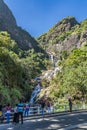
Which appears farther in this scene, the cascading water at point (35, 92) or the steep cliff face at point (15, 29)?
the steep cliff face at point (15, 29)

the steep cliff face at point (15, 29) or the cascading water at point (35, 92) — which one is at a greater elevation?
the steep cliff face at point (15, 29)

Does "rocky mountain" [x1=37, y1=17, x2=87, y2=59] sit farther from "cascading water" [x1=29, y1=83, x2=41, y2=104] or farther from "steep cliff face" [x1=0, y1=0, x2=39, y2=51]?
"cascading water" [x1=29, y1=83, x2=41, y2=104]

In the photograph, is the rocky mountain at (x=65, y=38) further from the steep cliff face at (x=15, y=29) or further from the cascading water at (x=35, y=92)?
the cascading water at (x=35, y=92)

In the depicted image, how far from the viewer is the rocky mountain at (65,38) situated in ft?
513

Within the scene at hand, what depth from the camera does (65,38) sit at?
6988 inches

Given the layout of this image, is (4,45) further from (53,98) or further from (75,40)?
(75,40)

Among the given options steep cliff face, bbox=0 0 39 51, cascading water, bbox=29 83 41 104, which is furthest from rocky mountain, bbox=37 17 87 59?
cascading water, bbox=29 83 41 104

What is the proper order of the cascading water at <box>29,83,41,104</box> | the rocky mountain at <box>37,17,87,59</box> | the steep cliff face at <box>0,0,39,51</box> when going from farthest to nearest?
the rocky mountain at <box>37,17,87,59</box>, the steep cliff face at <box>0,0,39,51</box>, the cascading water at <box>29,83,41,104</box>

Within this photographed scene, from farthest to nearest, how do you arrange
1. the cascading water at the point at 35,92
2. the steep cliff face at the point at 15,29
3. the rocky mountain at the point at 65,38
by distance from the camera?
the rocky mountain at the point at 65,38, the steep cliff face at the point at 15,29, the cascading water at the point at 35,92

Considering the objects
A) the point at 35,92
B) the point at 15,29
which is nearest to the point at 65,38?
the point at 15,29

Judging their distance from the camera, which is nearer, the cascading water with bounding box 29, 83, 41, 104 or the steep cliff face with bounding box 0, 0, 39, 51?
the cascading water with bounding box 29, 83, 41, 104

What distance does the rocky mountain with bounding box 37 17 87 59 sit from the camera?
15625 centimetres

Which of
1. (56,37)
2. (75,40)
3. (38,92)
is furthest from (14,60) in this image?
(56,37)

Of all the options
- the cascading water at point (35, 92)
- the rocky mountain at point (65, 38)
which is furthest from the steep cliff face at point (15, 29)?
the cascading water at point (35, 92)
